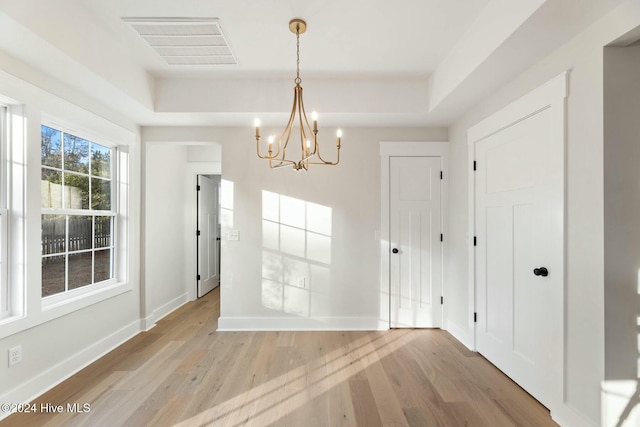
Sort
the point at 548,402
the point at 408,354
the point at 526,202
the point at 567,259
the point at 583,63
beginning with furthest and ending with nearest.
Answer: the point at 408,354, the point at 526,202, the point at 548,402, the point at 567,259, the point at 583,63

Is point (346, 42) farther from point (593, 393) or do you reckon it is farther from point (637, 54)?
point (593, 393)

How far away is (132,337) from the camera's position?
3291 mm

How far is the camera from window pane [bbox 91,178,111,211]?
9.62 feet

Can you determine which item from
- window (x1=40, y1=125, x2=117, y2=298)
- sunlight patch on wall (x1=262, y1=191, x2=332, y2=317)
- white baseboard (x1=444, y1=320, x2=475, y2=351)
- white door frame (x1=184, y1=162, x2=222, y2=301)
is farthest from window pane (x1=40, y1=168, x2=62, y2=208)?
white baseboard (x1=444, y1=320, x2=475, y2=351)

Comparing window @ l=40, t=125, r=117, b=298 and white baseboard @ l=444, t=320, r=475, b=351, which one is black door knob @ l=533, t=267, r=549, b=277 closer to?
white baseboard @ l=444, t=320, r=475, b=351

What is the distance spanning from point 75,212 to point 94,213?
9.2 inches

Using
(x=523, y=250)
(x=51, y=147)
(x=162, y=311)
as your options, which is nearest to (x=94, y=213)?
(x=51, y=147)

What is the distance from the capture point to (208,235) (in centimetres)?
513

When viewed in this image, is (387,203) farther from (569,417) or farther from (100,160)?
(100,160)

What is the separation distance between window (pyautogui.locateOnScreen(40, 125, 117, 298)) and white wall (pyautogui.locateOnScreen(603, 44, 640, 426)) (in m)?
3.70

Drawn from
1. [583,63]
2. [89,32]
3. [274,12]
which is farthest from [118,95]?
[583,63]

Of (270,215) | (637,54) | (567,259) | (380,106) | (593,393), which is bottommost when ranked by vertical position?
(593,393)

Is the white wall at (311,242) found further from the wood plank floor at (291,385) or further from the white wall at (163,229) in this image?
the white wall at (163,229)

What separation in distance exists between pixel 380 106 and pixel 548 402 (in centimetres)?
270
